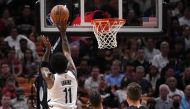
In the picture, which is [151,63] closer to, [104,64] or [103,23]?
[104,64]

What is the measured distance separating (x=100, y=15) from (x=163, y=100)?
285 centimetres

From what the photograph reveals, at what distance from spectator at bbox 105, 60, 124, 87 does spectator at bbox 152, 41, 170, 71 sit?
1057 millimetres

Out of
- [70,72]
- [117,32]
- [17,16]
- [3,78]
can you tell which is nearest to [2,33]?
[17,16]

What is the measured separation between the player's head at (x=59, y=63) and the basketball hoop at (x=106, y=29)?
7.15 ft

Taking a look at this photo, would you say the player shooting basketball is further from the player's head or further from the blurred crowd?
the blurred crowd

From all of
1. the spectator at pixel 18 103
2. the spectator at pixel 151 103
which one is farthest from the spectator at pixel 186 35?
the spectator at pixel 18 103

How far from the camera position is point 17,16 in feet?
47.8

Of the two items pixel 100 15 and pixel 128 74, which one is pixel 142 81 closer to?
pixel 128 74

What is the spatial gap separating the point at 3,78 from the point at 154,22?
12.8ft

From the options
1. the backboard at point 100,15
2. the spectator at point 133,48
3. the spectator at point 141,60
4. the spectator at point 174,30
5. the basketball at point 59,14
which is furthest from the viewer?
the spectator at point 174,30

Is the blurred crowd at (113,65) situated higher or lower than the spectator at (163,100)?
higher

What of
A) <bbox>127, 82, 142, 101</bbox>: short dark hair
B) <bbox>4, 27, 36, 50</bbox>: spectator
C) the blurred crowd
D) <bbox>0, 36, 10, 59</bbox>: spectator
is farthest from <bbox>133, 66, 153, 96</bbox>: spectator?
<bbox>127, 82, 142, 101</bbox>: short dark hair

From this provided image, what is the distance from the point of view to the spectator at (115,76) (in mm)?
11680

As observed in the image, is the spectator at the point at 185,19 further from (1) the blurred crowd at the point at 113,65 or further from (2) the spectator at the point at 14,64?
(2) the spectator at the point at 14,64
